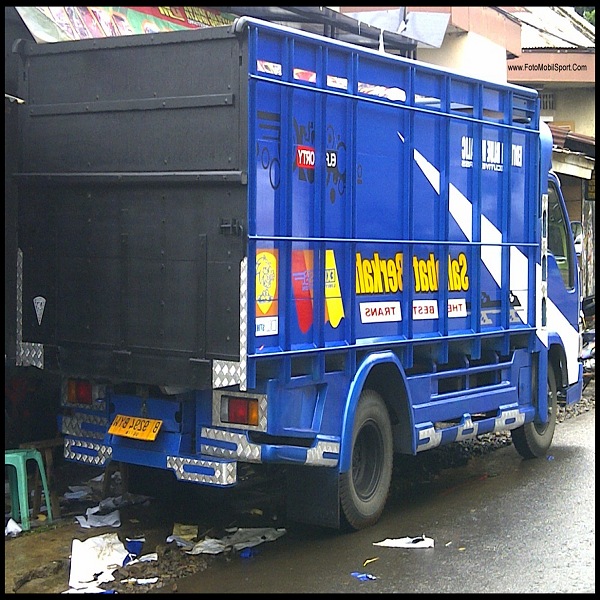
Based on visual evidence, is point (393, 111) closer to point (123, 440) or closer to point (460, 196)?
point (460, 196)

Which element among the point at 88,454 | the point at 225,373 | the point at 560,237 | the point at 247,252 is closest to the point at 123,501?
the point at 88,454

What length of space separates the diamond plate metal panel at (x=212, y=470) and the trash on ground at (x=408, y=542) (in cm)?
115

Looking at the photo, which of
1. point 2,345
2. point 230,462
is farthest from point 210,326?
point 2,345

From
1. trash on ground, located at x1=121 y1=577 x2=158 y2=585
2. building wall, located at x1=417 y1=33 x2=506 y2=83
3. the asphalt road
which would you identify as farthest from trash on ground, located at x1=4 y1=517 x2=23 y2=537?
building wall, located at x1=417 y1=33 x2=506 y2=83

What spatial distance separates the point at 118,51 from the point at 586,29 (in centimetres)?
2562

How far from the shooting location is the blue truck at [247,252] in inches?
269

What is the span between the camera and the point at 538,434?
10570 mm

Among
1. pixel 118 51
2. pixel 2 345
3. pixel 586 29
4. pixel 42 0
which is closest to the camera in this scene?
pixel 118 51

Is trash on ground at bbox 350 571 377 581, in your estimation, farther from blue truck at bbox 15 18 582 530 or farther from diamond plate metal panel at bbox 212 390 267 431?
diamond plate metal panel at bbox 212 390 267 431

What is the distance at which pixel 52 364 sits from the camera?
770 centimetres

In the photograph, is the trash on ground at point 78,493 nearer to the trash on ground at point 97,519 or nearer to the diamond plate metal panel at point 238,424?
the trash on ground at point 97,519

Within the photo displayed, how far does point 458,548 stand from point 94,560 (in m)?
2.35

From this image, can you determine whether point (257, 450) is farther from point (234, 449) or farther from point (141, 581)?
point (141, 581)

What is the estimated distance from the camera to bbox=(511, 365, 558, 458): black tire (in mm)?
10414
